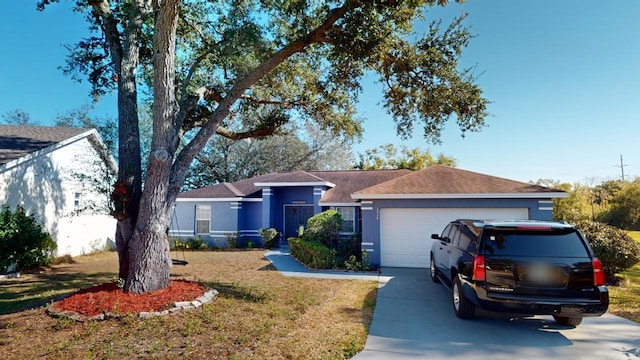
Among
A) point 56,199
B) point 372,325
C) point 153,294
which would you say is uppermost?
point 56,199

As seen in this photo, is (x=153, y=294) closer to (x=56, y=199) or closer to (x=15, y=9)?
(x=56, y=199)

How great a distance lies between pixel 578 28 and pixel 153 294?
577 inches

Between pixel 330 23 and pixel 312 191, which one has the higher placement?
pixel 330 23

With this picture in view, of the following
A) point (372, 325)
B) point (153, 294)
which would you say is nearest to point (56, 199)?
point (153, 294)

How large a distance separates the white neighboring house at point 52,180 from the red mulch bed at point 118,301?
6.21 meters

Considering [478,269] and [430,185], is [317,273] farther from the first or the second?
[478,269]

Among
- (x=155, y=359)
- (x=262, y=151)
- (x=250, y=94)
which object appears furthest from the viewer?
(x=262, y=151)

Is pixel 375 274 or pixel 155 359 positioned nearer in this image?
pixel 155 359

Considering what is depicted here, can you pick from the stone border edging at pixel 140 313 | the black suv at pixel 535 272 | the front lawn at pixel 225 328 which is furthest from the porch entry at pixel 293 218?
the black suv at pixel 535 272

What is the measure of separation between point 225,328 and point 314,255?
21.9 ft

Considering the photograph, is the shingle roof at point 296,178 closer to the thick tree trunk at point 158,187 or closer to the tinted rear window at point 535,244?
the thick tree trunk at point 158,187

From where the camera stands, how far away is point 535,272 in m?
5.06

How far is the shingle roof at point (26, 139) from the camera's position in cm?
1315

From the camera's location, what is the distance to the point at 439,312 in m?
6.66
